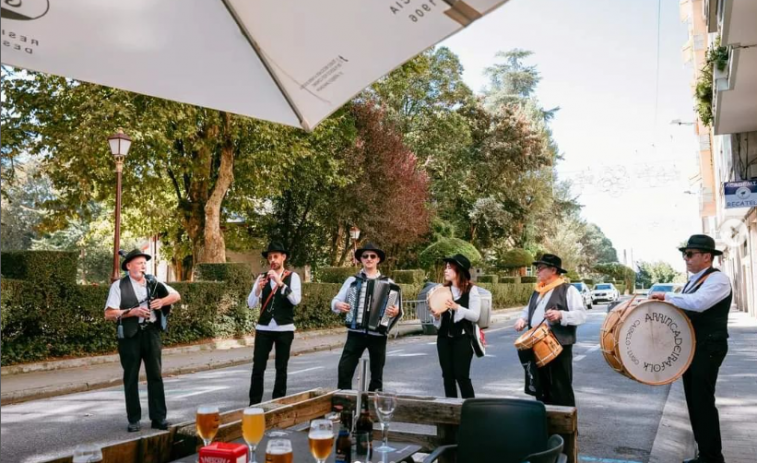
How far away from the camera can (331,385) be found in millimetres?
11367

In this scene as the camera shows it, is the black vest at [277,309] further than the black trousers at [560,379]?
Yes

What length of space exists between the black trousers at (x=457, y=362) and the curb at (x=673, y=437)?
1911 mm

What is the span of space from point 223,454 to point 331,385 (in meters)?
8.88

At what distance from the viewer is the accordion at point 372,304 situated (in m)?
7.33

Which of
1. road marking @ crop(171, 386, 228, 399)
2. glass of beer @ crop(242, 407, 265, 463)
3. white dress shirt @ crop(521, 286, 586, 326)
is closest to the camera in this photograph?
glass of beer @ crop(242, 407, 265, 463)

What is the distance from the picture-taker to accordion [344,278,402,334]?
289 inches

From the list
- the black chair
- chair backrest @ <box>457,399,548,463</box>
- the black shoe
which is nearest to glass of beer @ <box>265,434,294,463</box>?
the black chair

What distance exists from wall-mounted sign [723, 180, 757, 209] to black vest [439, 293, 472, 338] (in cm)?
1261

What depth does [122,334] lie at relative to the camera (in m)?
7.32

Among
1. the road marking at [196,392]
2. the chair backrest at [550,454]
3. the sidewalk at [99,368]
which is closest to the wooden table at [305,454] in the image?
the chair backrest at [550,454]

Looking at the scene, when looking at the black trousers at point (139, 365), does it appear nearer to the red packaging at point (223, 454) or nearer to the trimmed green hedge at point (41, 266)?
the red packaging at point (223, 454)

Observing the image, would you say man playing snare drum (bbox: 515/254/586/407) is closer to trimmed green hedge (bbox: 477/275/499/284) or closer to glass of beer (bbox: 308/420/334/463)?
glass of beer (bbox: 308/420/334/463)

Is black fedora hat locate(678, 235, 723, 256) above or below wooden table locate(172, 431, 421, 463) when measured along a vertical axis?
above

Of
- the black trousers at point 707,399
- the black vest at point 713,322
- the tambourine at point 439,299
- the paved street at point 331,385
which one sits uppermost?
the tambourine at point 439,299
